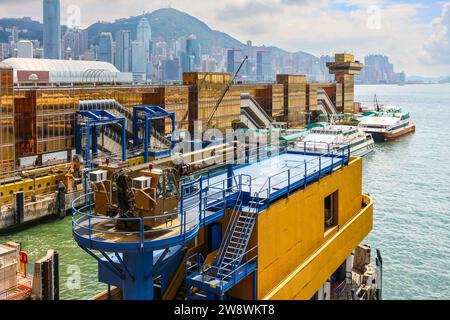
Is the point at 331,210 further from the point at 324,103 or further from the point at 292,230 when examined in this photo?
the point at 324,103

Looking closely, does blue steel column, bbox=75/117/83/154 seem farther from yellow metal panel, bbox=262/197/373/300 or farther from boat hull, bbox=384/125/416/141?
boat hull, bbox=384/125/416/141

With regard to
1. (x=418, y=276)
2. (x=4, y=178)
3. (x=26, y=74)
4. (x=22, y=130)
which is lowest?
(x=418, y=276)

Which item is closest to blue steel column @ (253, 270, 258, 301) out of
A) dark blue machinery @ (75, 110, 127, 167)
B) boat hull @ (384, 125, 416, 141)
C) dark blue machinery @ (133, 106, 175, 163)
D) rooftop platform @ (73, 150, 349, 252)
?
rooftop platform @ (73, 150, 349, 252)

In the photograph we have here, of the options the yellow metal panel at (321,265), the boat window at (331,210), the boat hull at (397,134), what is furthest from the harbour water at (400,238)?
the boat hull at (397,134)

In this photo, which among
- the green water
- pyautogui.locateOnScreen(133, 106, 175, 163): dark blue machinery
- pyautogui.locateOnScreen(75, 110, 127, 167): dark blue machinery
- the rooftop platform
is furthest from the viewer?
pyautogui.locateOnScreen(133, 106, 175, 163): dark blue machinery

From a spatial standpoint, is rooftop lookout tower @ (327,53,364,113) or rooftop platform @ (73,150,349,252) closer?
rooftop platform @ (73,150,349,252)
